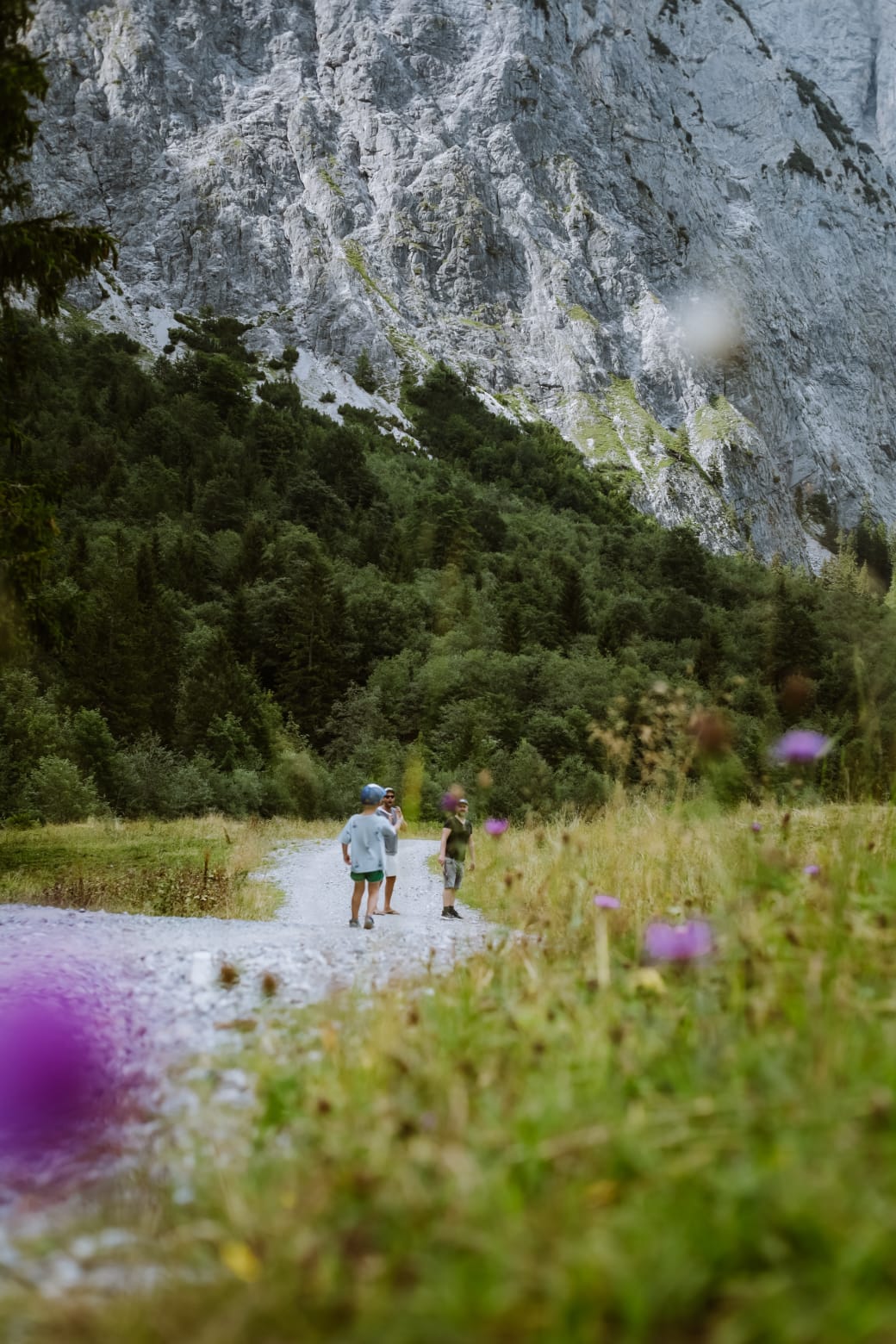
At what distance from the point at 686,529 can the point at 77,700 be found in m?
52.3

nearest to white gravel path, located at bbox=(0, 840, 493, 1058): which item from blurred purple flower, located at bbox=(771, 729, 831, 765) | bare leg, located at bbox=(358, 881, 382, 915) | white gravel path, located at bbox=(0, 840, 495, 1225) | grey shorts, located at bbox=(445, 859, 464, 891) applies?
white gravel path, located at bbox=(0, 840, 495, 1225)

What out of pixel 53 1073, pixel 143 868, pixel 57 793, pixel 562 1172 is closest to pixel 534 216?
pixel 57 793

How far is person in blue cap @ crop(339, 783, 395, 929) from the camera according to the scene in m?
8.93

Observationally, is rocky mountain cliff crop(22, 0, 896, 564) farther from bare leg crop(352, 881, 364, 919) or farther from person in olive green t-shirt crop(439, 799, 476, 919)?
bare leg crop(352, 881, 364, 919)

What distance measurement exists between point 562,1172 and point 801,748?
1.79 m

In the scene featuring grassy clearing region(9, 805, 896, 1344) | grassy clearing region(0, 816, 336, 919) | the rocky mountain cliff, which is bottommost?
grassy clearing region(0, 816, 336, 919)

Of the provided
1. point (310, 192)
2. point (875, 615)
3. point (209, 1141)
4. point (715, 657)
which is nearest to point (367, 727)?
point (715, 657)

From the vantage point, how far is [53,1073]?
11.3ft

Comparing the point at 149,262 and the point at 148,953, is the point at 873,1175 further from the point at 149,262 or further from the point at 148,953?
the point at 149,262

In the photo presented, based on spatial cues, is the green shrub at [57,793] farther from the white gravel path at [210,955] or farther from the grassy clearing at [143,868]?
the white gravel path at [210,955]

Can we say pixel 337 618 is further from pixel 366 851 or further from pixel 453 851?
pixel 366 851

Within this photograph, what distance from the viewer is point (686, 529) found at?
72500mm

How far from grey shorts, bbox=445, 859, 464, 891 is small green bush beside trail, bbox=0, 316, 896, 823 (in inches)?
53.5

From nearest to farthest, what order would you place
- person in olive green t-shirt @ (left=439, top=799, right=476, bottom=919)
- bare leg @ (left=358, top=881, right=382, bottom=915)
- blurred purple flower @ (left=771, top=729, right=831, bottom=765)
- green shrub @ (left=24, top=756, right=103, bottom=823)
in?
1. blurred purple flower @ (left=771, top=729, right=831, bottom=765)
2. bare leg @ (left=358, top=881, right=382, bottom=915)
3. person in olive green t-shirt @ (left=439, top=799, right=476, bottom=919)
4. green shrub @ (left=24, top=756, right=103, bottom=823)
